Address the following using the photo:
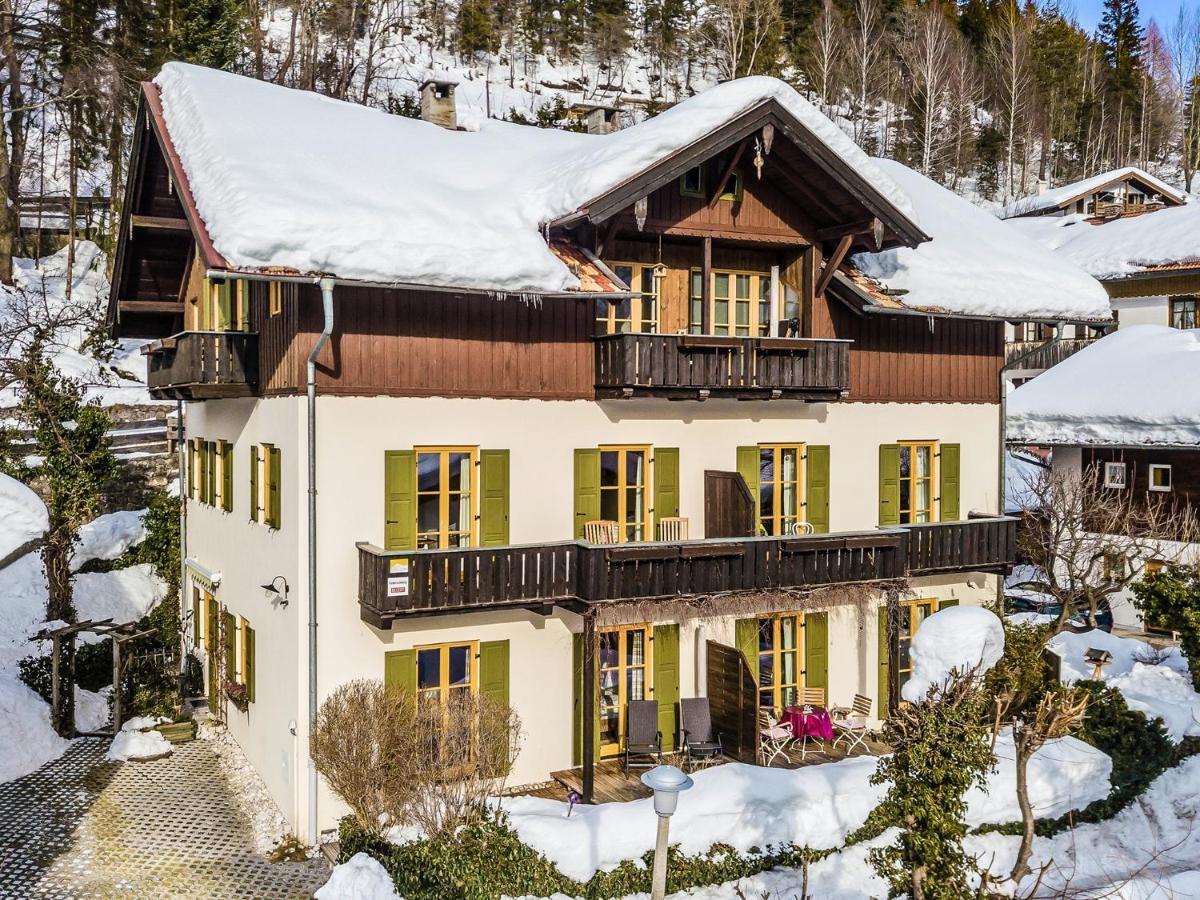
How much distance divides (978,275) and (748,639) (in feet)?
26.1

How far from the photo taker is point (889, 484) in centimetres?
1784

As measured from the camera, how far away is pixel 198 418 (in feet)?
63.9

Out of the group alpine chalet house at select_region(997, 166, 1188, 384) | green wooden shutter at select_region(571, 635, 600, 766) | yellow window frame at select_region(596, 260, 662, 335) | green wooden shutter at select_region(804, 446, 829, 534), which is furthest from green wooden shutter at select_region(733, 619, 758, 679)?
alpine chalet house at select_region(997, 166, 1188, 384)

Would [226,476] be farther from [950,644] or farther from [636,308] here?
[950,644]

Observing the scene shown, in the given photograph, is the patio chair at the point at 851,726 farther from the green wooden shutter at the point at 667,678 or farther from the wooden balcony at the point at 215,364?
the wooden balcony at the point at 215,364

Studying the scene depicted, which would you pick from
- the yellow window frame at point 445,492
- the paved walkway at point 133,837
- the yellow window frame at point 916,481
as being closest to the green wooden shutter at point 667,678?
the yellow window frame at point 445,492

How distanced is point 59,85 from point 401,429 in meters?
34.8

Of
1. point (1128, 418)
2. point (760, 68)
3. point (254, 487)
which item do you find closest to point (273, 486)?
point (254, 487)

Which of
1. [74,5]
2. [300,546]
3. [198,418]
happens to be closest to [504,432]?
[300,546]

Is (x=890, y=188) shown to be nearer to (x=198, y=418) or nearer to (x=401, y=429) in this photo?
(x=401, y=429)

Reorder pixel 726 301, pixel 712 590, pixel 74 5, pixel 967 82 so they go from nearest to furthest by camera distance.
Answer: pixel 712 590, pixel 726 301, pixel 74 5, pixel 967 82

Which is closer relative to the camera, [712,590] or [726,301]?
[712,590]

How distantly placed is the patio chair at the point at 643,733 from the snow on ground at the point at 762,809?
4.64 ft

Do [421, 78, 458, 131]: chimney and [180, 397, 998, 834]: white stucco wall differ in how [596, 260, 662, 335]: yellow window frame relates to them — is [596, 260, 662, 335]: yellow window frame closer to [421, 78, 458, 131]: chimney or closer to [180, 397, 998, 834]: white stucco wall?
[180, 397, 998, 834]: white stucco wall
